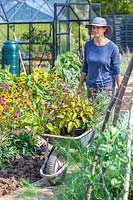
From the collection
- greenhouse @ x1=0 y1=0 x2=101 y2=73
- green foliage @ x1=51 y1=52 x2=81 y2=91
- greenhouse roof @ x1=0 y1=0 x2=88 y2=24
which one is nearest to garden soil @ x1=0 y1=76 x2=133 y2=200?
green foliage @ x1=51 y1=52 x2=81 y2=91

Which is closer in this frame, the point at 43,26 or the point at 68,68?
the point at 68,68

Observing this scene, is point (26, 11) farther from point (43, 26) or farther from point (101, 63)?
point (101, 63)

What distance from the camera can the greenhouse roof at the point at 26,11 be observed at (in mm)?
16156

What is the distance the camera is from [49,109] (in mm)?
6445

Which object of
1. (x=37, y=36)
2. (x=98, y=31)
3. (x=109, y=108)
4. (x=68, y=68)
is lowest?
(x=68, y=68)

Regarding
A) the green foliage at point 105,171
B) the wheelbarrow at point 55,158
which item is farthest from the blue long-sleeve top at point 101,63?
the green foliage at point 105,171

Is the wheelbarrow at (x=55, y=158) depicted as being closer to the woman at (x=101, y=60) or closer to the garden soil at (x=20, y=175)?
the garden soil at (x=20, y=175)

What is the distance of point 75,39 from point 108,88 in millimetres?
9547

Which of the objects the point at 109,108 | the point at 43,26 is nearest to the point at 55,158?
the point at 109,108

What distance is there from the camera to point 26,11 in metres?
16.5

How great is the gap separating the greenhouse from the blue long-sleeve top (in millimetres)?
6958

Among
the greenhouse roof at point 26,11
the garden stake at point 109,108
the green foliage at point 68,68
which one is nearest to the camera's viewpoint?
the garden stake at point 109,108

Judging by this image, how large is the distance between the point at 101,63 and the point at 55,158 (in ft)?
4.82

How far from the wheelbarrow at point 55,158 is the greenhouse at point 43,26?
808 centimetres
